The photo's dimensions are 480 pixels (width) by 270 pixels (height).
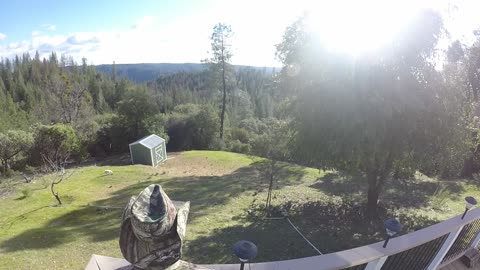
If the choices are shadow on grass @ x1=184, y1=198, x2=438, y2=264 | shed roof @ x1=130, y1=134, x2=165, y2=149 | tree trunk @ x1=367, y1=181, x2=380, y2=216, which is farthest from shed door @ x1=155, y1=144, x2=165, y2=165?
tree trunk @ x1=367, y1=181, x2=380, y2=216

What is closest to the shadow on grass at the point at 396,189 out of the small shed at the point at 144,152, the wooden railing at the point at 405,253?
the wooden railing at the point at 405,253

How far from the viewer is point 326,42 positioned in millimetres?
7438

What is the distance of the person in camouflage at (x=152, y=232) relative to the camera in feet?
5.32

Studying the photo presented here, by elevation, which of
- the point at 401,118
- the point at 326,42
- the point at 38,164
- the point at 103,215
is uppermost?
the point at 326,42

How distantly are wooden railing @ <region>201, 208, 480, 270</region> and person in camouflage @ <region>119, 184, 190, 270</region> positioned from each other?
773 mm

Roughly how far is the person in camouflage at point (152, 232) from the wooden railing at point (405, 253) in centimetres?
77

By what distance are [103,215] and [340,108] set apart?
7815 mm

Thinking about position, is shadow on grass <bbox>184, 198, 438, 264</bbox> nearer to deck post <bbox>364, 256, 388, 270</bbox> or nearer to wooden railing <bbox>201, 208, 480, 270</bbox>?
wooden railing <bbox>201, 208, 480, 270</bbox>

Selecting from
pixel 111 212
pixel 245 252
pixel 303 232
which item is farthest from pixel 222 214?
pixel 245 252

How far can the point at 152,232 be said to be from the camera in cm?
162

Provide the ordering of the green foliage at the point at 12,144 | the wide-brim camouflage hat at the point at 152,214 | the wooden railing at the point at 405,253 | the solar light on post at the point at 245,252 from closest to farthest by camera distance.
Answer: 1. the wide-brim camouflage hat at the point at 152,214
2. the solar light on post at the point at 245,252
3. the wooden railing at the point at 405,253
4. the green foliage at the point at 12,144

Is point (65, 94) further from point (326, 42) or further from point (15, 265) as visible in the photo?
point (326, 42)

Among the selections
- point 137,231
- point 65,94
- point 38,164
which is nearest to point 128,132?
point 38,164

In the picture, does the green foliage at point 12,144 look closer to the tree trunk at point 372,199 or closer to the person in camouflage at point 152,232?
the tree trunk at point 372,199
